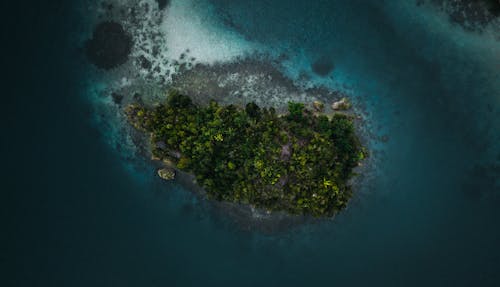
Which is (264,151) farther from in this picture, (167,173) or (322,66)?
(322,66)

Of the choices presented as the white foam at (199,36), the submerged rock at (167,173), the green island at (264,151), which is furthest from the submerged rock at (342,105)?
the submerged rock at (167,173)

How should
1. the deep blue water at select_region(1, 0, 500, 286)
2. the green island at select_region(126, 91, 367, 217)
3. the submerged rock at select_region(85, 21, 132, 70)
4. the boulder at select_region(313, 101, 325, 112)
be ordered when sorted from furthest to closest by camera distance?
the submerged rock at select_region(85, 21, 132, 70) → the deep blue water at select_region(1, 0, 500, 286) → the boulder at select_region(313, 101, 325, 112) → the green island at select_region(126, 91, 367, 217)

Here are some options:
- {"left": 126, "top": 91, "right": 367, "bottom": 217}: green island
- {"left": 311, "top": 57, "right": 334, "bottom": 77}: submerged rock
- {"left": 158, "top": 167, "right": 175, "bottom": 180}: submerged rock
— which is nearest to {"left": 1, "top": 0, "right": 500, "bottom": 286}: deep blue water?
{"left": 311, "top": 57, "right": 334, "bottom": 77}: submerged rock

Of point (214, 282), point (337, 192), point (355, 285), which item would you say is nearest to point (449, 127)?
point (337, 192)

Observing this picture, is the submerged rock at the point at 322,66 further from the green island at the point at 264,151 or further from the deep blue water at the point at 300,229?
the green island at the point at 264,151

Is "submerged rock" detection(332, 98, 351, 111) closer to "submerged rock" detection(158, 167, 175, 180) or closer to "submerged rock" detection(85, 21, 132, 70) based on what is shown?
"submerged rock" detection(158, 167, 175, 180)
